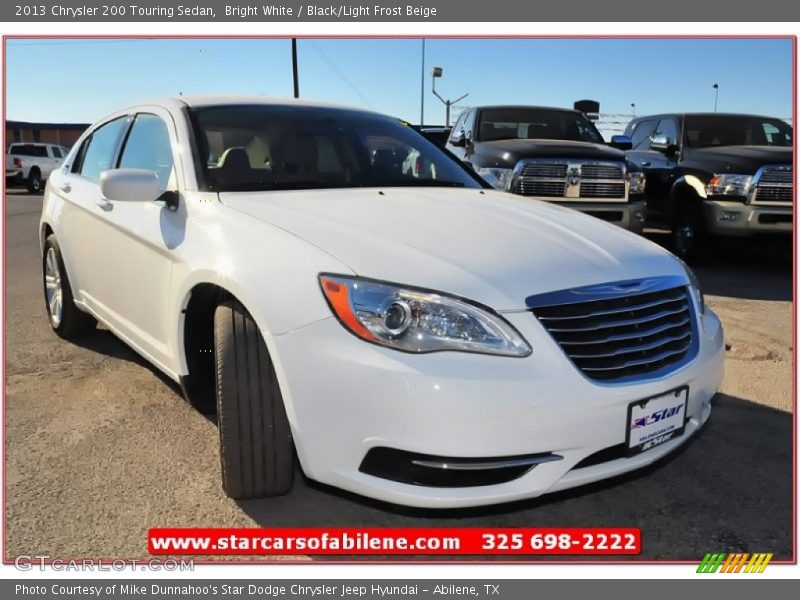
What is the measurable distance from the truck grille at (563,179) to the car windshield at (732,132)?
6.10 feet

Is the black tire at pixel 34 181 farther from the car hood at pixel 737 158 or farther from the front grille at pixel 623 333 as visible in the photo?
the front grille at pixel 623 333

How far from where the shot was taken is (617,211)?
7172 millimetres

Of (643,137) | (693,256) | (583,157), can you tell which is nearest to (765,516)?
(583,157)

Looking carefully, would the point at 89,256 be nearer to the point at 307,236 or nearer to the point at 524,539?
the point at 307,236

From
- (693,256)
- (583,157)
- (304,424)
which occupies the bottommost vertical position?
(693,256)

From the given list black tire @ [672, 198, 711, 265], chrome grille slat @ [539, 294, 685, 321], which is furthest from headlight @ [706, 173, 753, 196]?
chrome grille slat @ [539, 294, 685, 321]

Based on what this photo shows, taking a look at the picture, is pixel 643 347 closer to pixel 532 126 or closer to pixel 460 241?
pixel 460 241

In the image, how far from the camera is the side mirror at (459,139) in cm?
852

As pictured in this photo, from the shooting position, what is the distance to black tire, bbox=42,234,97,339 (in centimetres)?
452

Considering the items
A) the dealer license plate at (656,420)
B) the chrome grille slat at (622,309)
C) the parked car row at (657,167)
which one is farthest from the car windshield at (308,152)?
the parked car row at (657,167)

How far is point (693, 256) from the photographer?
792cm

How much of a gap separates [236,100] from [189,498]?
1983mm

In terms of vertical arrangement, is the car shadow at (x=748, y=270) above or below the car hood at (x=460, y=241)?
below

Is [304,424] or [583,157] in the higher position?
[583,157]
